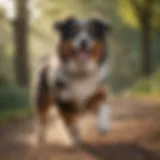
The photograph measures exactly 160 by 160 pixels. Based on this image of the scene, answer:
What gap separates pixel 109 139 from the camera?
1.26m

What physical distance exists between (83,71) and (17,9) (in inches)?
12.8

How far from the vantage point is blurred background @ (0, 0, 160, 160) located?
1.27 metres

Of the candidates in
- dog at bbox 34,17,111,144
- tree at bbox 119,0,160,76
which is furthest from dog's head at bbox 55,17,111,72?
tree at bbox 119,0,160,76

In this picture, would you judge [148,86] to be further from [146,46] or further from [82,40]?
[82,40]

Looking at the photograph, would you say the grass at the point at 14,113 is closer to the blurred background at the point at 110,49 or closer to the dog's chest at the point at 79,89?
the blurred background at the point at 110,49

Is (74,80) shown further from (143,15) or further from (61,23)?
(143,15)

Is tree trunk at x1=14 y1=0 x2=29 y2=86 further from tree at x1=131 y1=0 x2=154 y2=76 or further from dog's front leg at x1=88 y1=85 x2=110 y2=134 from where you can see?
tree at x1=131 y1=0 x2=154 y2=76

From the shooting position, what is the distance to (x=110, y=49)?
1278mm

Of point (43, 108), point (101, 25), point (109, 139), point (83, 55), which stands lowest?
point (109, 139)

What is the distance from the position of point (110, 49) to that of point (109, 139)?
0.31 meters

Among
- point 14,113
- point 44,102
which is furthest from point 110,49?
point 14,113

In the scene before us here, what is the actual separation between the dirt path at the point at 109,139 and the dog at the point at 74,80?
0.03 meters

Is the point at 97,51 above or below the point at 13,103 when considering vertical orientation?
above

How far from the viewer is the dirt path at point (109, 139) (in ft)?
4.09
